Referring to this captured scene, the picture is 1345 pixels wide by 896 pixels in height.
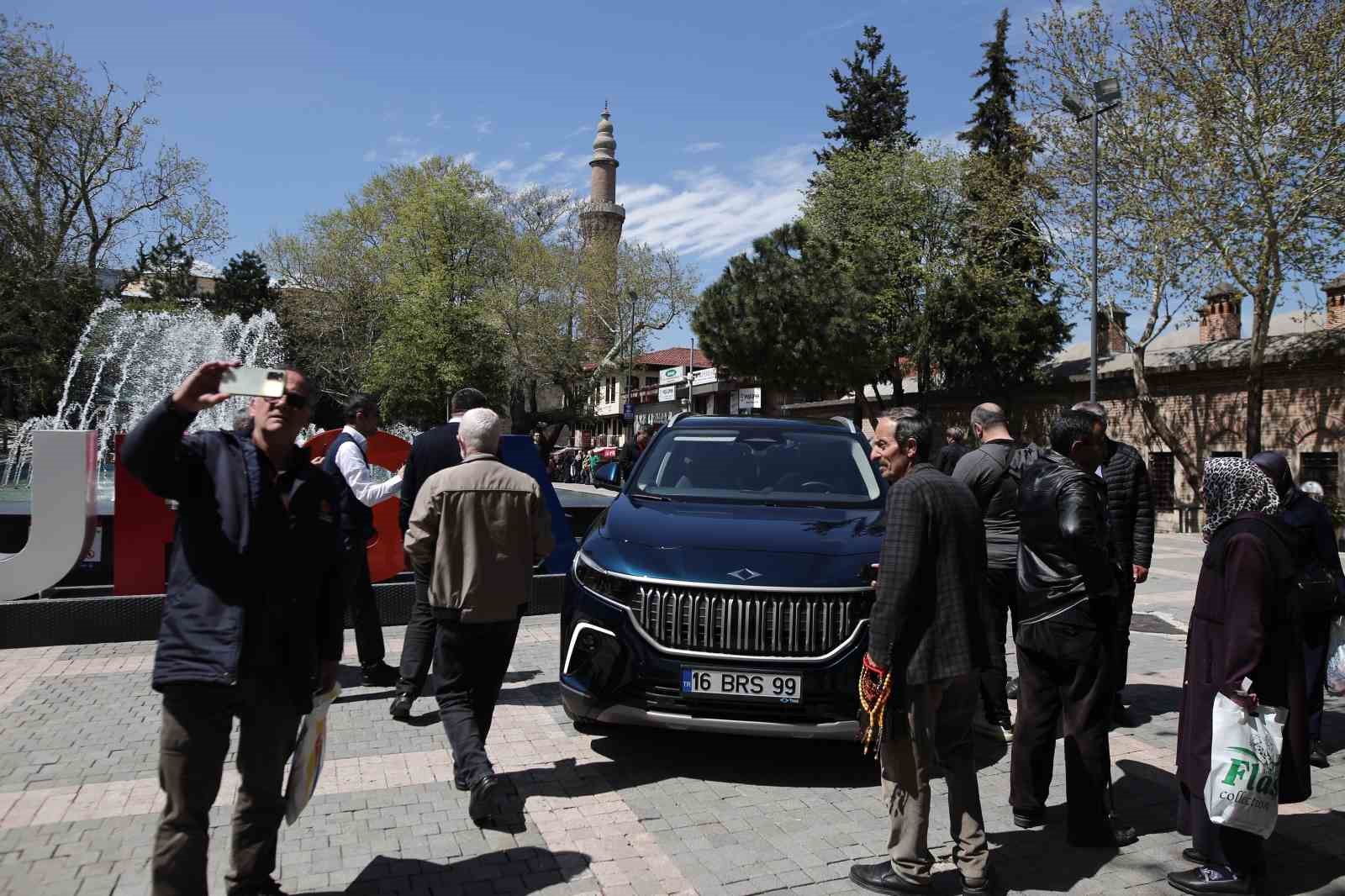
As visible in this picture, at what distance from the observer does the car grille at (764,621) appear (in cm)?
459

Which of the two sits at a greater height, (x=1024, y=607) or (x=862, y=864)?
(x=1024, y=607)

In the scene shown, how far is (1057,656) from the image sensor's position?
13.8ft

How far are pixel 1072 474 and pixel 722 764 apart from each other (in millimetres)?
2342

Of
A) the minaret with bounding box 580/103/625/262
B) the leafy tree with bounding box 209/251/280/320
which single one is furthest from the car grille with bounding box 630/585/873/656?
the minaret with bounding box 580/103/625/262

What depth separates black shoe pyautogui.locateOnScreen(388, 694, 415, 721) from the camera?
5.83 metres

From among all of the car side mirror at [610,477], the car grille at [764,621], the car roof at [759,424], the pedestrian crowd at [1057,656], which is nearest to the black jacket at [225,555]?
the car grille at [764,621]

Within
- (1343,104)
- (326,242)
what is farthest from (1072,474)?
(326,242)

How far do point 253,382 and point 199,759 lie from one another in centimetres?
114

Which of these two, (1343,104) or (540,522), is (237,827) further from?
(1343,104)

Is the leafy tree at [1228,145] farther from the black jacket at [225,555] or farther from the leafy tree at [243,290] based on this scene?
the leafy tree at [243,290]

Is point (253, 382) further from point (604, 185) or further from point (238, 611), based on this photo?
point (604, 185)

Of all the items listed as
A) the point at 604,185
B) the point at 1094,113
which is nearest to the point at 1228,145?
the point at 1094,113

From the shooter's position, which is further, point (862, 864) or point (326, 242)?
point (326, 242)

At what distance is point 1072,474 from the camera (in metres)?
4.18
